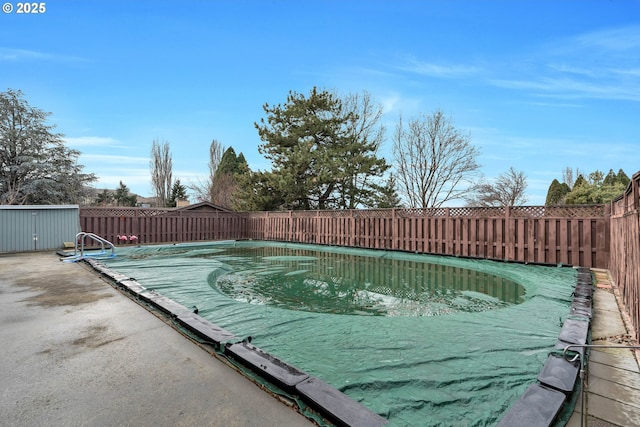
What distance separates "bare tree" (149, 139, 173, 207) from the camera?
2606cm

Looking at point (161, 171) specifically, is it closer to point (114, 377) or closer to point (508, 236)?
point (508, 236)

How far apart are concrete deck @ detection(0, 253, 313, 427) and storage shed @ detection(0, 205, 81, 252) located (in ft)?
27.3

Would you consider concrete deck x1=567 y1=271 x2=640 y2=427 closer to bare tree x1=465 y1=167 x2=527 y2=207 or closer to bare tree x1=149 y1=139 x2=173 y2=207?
bare tree x1=465 y1=167 x2=527 y2=207

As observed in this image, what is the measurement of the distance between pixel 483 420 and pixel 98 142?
77.3 ft

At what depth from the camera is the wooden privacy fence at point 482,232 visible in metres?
6.65

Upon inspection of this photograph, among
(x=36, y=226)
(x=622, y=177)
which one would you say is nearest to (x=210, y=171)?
(x=36, y=226)

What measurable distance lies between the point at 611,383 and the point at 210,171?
28.1 metres

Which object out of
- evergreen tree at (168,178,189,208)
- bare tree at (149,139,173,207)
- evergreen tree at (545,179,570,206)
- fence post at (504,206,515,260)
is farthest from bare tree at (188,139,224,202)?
evergreen tree at (545,179,570,206)

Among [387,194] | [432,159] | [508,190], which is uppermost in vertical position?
[432,159]

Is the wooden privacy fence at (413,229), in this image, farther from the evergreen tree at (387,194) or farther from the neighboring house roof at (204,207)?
the evergreen tree at (387,194)

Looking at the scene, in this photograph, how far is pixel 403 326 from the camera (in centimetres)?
285

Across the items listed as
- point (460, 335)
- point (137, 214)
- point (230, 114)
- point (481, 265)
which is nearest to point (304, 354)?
point (460, 335)

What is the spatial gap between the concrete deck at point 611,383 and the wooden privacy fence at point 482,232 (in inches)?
182

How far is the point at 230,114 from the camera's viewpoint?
1536 centimetres
